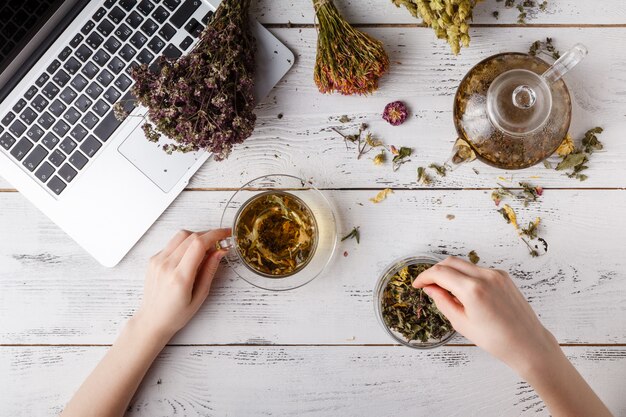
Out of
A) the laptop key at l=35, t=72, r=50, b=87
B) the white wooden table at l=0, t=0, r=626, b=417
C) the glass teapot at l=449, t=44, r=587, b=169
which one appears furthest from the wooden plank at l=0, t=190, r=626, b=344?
the laptop key at l=35, t=72, r=50, b=87

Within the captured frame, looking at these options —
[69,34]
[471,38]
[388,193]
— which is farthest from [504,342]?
[69,34]

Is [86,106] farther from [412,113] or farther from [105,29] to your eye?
[412,113]

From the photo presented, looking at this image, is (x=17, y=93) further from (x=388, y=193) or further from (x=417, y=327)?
(x=417, y=327)

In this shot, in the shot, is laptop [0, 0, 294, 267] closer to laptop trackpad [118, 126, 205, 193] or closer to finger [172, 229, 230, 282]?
laptop trackpad [118, 126, 205, 193]

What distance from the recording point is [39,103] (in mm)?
1112

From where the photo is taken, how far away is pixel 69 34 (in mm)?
1108

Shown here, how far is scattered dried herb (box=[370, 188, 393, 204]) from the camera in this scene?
3.80ft

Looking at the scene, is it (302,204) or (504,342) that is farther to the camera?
(302,204)

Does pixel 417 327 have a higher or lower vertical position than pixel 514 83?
lower

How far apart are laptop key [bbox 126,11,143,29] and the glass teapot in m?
0.63

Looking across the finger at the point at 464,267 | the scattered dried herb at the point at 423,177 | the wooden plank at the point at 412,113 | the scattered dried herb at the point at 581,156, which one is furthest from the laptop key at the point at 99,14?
the scattered dried herb at the point at 581,156

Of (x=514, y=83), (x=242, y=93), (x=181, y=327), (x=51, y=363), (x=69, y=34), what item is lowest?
(x=51, y=363)

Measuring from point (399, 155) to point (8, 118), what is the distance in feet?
2.53

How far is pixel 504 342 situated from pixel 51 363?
0.90 metres
